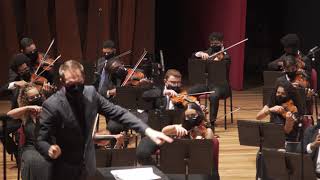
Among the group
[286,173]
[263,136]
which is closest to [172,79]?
[263,136]

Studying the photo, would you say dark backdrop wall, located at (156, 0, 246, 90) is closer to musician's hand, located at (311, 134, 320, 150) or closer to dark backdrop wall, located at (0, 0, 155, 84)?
dark backdrop wall, located at (0, 0, 155, 84)

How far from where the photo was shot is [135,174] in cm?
493

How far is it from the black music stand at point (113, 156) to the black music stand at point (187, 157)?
316mm

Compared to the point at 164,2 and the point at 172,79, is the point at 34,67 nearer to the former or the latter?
the point at 172,79

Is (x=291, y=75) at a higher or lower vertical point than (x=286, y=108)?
higher

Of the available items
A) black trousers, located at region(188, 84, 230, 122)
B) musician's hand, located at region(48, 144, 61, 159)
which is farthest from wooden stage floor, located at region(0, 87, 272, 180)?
musician's hand, located at region(48, 144, 61, 159)

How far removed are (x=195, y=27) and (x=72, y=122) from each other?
384 inches

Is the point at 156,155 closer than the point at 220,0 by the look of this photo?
Yes

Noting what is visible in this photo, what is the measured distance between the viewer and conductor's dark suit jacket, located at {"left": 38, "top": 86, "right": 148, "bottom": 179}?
498cm

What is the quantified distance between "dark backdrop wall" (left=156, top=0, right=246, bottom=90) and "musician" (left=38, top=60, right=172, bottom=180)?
7618 mm

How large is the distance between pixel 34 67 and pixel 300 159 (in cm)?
421

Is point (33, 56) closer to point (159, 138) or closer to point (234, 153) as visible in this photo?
point (234, 153)

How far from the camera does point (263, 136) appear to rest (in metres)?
6.66

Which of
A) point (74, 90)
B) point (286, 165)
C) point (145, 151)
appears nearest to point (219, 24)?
point (145, 151)
